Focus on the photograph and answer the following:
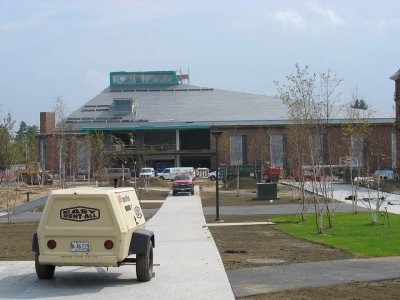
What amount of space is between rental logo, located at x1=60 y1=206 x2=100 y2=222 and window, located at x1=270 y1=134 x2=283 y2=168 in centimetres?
7534

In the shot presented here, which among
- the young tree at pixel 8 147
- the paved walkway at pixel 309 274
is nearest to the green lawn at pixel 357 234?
the paved walkway at pixel 309 274

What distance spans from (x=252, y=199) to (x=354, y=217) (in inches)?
794

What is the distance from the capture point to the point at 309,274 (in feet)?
39.1

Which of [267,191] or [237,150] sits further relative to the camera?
[237,150]

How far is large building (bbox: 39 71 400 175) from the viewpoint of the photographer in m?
88.4

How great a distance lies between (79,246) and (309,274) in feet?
14.1

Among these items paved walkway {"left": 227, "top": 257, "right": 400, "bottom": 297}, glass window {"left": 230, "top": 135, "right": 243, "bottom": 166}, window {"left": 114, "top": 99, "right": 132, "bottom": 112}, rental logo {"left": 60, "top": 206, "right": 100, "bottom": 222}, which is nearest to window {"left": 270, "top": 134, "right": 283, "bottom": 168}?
glass window {"left": 230, "top": 135, "right": 243, "bottom": 166}

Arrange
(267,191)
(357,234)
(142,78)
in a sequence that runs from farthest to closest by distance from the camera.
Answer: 1. (142,78)
2. (267,191)
3. (357,234)

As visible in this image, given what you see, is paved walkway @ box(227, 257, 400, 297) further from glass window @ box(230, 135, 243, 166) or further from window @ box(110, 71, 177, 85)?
window @ box(110, 71, 177, 85)

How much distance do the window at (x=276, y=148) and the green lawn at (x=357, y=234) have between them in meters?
58.2

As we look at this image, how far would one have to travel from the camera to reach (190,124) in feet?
311

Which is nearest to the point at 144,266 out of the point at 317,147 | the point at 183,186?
the point at 317,147

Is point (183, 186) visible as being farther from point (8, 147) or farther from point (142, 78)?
point (142, 78)

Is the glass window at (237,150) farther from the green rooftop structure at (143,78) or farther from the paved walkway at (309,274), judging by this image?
the paved walkway at (309,274)
